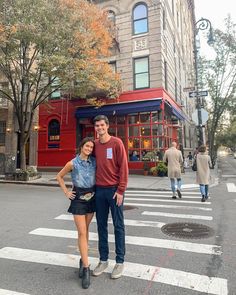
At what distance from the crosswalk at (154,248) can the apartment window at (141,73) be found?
12.1m

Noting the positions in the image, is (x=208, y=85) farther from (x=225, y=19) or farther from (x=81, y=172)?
(x=81, y=172)

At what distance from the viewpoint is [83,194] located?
149 inches

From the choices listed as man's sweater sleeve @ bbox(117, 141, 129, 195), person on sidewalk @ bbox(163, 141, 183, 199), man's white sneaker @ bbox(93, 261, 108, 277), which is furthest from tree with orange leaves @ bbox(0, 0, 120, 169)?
man's white sneaker @ bbox(93, 261, 108, 277)

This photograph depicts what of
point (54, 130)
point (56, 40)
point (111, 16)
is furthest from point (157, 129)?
point (111, 16)

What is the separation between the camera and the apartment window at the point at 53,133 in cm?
2130

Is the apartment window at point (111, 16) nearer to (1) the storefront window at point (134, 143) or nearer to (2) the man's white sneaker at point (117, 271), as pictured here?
(1) the storefront window at point (134, 143)

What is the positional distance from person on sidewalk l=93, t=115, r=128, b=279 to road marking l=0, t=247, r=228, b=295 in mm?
272

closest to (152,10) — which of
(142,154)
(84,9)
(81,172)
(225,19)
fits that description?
(84,9)

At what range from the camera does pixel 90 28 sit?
15.5 m

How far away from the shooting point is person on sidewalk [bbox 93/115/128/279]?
379cm

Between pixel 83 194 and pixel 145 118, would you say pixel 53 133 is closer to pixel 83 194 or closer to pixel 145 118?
pixel 145 118

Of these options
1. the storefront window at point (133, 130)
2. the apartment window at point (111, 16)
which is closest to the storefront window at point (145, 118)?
the storefront window at point (133, 130)

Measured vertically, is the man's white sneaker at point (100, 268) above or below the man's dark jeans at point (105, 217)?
below

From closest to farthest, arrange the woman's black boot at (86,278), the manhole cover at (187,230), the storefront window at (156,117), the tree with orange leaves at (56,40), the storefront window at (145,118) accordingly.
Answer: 1. the woman's black boot at (86,278)
2. the manhole cover at (187,230)
3. the tree with orange leaves at (56,40)
4. the storefront window at (156,117)
5. the storefront window at (145,118)
